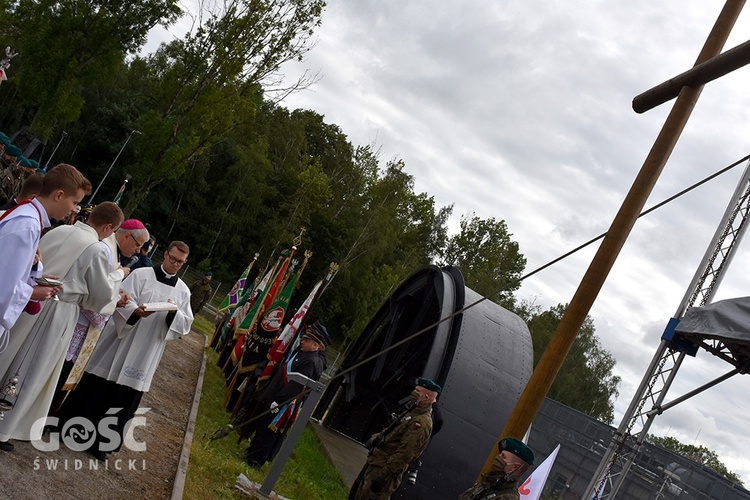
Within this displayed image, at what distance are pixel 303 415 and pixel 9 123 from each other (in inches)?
2472

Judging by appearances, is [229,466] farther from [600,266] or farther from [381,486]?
[600,266]

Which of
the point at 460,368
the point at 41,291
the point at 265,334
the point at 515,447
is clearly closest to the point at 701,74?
the point at 515,447

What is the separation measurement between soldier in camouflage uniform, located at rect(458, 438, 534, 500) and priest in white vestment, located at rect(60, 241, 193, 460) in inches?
124

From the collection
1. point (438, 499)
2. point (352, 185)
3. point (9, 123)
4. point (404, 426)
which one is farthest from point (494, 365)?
point (9, 123)

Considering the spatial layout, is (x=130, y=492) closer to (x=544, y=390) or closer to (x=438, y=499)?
(x=544, y=390)

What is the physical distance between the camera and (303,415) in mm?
9234

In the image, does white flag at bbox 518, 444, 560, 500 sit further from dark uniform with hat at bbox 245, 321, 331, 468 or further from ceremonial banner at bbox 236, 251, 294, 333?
ceremonial banner at bbox 236, 251, 294, 333

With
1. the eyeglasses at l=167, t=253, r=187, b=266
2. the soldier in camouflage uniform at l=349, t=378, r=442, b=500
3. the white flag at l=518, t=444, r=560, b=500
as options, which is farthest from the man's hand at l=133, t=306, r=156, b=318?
the white flag at l=518, t=444, r=560, b=500

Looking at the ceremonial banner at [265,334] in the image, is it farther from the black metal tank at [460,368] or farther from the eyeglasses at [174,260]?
the eyeglasses at [174,260]

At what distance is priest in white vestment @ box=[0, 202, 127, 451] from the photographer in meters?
6.36

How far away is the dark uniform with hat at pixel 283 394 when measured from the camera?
11.1 m

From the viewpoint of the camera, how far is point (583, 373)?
61.8m

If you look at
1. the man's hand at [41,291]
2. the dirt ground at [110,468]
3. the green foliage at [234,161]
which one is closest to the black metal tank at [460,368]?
the dirt ground at [110,468]

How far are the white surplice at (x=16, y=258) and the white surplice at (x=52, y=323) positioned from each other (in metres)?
1.04
